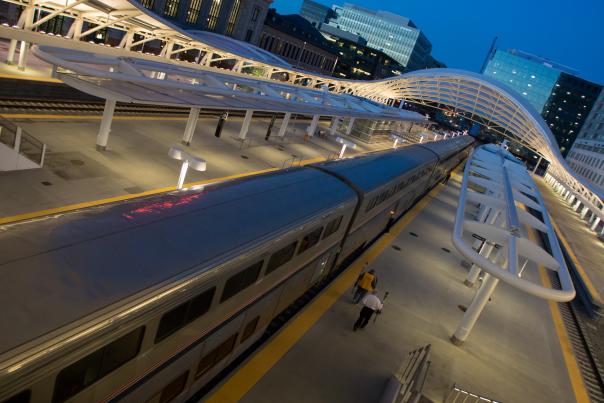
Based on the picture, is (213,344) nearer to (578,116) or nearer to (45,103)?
(45,103)

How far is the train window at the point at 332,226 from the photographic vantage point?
1164 cm

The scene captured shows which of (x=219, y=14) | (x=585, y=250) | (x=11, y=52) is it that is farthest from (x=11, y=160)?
(x=219, y=14)

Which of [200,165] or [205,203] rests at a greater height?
[205,203]

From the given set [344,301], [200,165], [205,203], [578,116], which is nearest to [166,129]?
[200,165]

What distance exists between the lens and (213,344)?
7684mm

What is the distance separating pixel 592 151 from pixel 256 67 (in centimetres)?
5385

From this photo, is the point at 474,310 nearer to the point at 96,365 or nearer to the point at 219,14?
the point at 96,365

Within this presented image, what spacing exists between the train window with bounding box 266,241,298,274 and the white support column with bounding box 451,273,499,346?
6.09 meters

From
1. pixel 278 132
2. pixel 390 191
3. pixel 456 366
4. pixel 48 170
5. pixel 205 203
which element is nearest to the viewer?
pixel 205 203

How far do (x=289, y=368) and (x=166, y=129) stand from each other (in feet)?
63.1

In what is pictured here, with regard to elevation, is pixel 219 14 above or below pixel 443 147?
above

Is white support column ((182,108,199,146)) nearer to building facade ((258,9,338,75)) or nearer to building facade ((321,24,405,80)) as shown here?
building facade ((258,9,338,75))

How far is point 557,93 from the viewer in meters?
137

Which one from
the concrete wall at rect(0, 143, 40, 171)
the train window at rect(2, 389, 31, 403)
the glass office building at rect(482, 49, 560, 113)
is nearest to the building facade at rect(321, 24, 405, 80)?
the glass office building at rect(482, 49, 560, 113)
